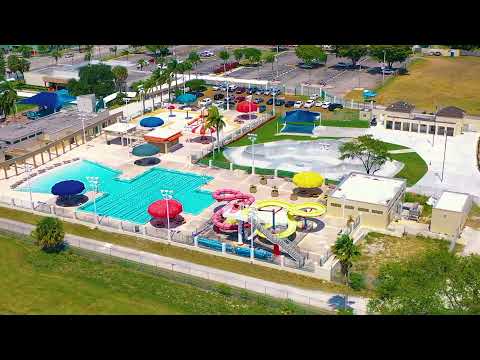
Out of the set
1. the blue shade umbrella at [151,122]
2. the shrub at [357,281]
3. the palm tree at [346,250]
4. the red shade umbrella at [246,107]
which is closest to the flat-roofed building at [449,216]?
the shrub at [357,281]

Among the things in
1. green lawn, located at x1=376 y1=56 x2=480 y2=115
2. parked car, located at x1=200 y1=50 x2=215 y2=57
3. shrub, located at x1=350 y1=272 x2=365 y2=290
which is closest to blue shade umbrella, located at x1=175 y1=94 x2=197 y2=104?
green lawn, located at x1=376 y1=56 x2=480 y2=115

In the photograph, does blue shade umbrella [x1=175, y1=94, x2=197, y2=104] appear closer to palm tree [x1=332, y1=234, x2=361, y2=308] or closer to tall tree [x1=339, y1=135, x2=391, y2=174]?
tall tree [x1=339, y1=135, x2=391, y2=174]

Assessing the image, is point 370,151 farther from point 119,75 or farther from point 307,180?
point 119,75
